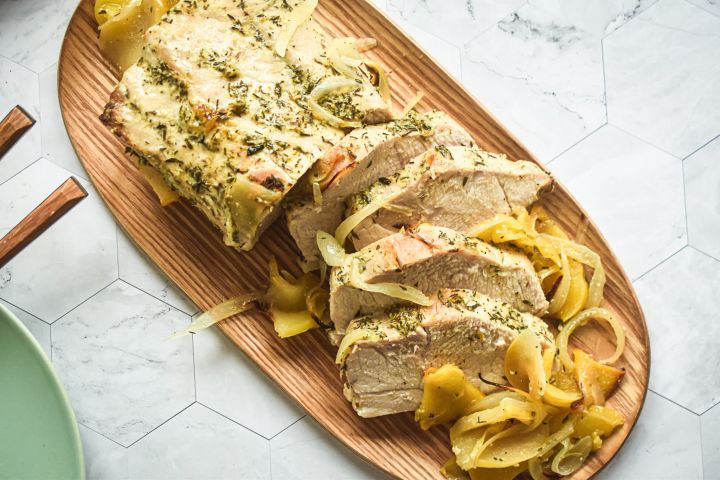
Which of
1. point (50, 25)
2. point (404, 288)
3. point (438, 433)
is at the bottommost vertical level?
point (438, 433)

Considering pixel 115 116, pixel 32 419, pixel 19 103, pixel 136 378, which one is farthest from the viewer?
pixel 19 103

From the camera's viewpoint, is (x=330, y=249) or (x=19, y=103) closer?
(x=330, y=249)

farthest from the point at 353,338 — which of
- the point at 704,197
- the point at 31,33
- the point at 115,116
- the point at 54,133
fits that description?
the point at 31,33

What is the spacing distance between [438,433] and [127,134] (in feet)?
7.93

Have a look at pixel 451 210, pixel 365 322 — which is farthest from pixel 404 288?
pixel 451 210

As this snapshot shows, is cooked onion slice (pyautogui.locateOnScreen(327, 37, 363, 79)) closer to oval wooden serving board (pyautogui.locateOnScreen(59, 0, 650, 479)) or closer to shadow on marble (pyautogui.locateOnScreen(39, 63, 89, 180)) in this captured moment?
oval wooden serving board (pyautogui.locateOnScreen(59, 0, 650, 479))

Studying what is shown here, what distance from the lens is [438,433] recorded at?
13.5 ft

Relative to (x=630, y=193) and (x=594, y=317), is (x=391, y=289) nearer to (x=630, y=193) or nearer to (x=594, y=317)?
(x=594, y=317)

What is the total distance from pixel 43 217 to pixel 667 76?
387 centimetres

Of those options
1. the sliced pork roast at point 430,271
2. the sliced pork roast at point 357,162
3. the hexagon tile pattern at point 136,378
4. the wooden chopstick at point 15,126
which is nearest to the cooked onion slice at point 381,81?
the sliced pork roast at point 357,162

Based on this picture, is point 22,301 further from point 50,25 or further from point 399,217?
point 399,217

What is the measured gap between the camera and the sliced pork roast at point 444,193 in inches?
147

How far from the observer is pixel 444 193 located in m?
3.79

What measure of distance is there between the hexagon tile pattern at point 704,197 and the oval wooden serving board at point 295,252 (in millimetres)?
653
